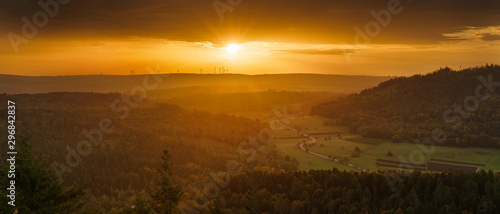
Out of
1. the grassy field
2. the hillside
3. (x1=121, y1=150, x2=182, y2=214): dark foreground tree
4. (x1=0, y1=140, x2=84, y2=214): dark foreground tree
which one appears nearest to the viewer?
(x1=0, y1=140, x2=84, y2=214): dark foreground tree

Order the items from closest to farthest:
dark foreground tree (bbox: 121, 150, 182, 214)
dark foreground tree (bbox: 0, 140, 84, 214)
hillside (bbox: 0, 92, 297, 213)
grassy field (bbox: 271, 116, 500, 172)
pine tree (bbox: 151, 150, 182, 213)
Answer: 1. dark foreground tree (bbox: 0, 140, 84, 214)
2. dark foreground tree (bbox: 121, 150, 182, 214)
3. pine tree (bbox: 151, 150, 182, 213)
4. hillside (bbox: 0, 92, 297, 213)
5. grassy field (bbox: 271, 116, 500, 172)

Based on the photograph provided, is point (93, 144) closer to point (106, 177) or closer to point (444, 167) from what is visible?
point (106, 177)

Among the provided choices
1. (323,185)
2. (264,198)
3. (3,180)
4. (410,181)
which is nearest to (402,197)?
(410,181)

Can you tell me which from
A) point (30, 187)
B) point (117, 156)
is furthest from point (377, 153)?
point (30, 187)

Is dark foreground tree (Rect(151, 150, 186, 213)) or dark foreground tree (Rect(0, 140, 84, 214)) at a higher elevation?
dark foreground tree (Rect(0, 140, 84, 214))

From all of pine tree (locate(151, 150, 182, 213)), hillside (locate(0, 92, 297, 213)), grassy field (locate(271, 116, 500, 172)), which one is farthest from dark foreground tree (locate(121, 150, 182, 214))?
grassy field (locate(271, 116, 500, 172))

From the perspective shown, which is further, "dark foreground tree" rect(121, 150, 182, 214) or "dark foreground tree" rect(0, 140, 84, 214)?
"dark foreground tree" rect(121, 150, 182, 214)

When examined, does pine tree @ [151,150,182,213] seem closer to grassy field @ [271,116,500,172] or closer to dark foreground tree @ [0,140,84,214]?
dark foreground tree @ [0,140,84,214]

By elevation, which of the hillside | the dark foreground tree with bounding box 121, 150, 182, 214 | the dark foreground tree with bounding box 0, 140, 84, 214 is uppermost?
the dark foreground tree with bounding box 0, 140, 84, 214

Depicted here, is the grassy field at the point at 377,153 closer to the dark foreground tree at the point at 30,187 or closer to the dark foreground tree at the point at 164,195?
the dark foreground tree at the point at 164,195
